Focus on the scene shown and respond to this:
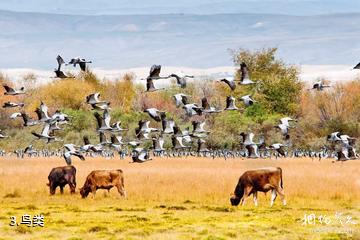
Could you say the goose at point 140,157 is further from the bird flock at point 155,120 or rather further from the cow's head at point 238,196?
the cow's head at point 238,196

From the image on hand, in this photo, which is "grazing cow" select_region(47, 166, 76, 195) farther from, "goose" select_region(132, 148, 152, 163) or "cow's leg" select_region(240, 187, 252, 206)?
"cow's leg" select_region(240, 187, 252, 206)

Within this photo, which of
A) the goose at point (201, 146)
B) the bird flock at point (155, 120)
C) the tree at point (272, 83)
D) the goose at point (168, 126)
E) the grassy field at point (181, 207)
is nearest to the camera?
the grassy field at point (181, 207)

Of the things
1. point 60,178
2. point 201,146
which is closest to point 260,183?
point 60,178

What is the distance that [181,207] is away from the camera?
32.5m

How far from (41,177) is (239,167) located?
12.6 meters

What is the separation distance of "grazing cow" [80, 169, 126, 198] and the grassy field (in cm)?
38

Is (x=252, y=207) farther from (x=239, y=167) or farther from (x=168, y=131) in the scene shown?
(x=239, y=167)

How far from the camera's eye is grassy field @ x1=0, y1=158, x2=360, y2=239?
26453 millimetres

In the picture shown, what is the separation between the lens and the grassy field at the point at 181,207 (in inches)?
1041

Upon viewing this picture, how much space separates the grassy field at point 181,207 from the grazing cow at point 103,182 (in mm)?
376

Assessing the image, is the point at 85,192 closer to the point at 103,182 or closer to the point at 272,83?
the point at 103,182

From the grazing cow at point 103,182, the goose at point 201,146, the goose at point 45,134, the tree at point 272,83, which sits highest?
the tree at point 272,83

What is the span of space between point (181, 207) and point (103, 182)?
15.1ft

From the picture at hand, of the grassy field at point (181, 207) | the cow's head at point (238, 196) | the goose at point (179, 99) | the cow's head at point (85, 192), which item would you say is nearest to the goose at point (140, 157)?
the grassy field at point (181, 207)
